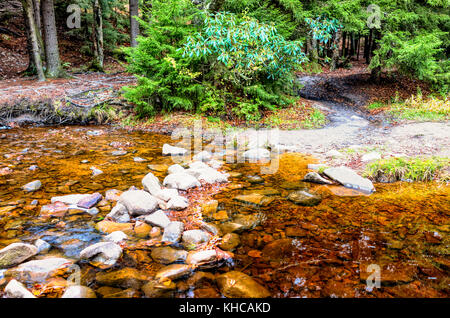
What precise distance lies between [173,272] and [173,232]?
0.64 metres

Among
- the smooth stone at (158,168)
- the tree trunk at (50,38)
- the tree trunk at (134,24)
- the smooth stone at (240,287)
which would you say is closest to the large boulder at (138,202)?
the smooth stone at (158,168)

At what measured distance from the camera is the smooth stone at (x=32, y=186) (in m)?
4.13

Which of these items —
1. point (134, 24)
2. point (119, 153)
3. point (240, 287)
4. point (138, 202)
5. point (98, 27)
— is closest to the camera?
point (240, 287)

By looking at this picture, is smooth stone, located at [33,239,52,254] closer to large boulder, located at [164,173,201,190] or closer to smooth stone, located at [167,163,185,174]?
large boulder, located at [164,173,201,190]

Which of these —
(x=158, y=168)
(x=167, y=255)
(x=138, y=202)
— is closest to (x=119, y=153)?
(x=158, y=168)

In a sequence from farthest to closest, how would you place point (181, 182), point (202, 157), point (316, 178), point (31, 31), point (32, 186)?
point (31, 31)
point (202, 157)
point (316, 178)
point (181, 182)
point (32, 186)

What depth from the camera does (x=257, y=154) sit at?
616cm

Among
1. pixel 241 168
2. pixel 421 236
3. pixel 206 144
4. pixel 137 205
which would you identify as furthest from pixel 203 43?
pixel 421 236

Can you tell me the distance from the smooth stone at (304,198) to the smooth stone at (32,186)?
3992 mm

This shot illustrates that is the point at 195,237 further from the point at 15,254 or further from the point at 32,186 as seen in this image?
the point at 32,186

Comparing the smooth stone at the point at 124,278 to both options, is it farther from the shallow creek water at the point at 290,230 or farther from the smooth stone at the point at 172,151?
the smooth stone at the point at 172,151

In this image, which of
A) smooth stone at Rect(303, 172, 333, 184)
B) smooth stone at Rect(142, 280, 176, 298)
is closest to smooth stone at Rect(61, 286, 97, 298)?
smooth stone at Rect(142, 280, 176, 298)
